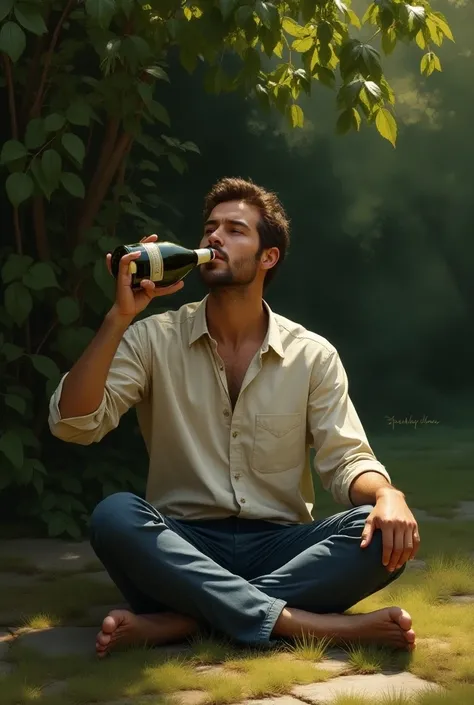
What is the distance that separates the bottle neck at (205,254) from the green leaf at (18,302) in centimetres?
85

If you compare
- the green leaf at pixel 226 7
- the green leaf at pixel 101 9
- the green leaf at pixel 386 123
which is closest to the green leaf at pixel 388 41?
the green leaf at pixel 386 123

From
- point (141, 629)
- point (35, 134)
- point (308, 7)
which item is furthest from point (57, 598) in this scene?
point (308, 7)

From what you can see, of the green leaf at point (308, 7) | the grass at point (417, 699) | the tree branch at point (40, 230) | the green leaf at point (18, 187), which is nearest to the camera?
the grass at point (417, 699)

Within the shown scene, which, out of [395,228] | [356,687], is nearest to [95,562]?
[356,687]

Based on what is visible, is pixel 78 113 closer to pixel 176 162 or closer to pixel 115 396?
pixel 176 162

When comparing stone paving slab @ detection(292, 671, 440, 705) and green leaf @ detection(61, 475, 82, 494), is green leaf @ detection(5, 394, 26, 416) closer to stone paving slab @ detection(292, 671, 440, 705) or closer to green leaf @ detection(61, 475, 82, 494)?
green leaf @ detection(61, 475, 82, 494)

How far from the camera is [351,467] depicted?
8.30 ft

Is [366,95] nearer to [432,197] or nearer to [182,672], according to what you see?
[182,672]

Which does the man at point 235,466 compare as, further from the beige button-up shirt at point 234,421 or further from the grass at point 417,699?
the grass at point 417,699

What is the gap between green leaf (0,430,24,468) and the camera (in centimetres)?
334

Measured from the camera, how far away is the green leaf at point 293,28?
324 cm

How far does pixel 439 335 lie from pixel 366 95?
284 centimetres

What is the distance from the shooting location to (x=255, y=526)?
2615 millimetres

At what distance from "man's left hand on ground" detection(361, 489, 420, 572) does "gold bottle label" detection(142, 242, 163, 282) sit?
66cm
